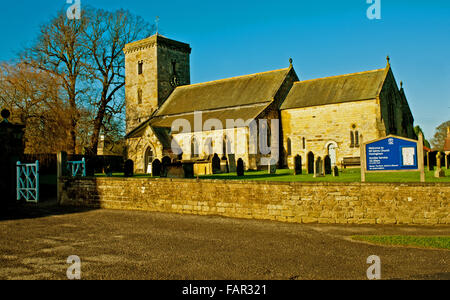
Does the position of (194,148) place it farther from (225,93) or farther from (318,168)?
(318,168)

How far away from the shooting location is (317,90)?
3291 cm

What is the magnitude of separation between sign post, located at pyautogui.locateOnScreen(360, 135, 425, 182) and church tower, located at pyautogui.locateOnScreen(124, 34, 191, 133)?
31.6 meters

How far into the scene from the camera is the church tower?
41.1 meters

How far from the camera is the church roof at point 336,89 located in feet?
97.8

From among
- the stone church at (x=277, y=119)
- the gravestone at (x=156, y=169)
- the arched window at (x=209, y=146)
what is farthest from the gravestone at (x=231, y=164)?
the arched window at (x=209, y=146)

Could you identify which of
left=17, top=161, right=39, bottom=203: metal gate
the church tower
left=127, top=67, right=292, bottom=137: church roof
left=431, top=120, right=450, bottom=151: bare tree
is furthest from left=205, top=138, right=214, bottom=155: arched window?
left=431, top=120, right=450, bottom=151: bare tree

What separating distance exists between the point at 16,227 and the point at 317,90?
27.3 meters

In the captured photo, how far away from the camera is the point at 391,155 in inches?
455

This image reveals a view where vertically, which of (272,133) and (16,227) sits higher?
(272,133)

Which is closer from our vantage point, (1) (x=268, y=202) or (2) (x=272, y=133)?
(1) (x=268, y=202)

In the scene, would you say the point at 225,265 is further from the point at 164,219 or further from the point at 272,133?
the point at 272,133

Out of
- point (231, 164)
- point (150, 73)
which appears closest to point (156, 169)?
point (231, 164)
